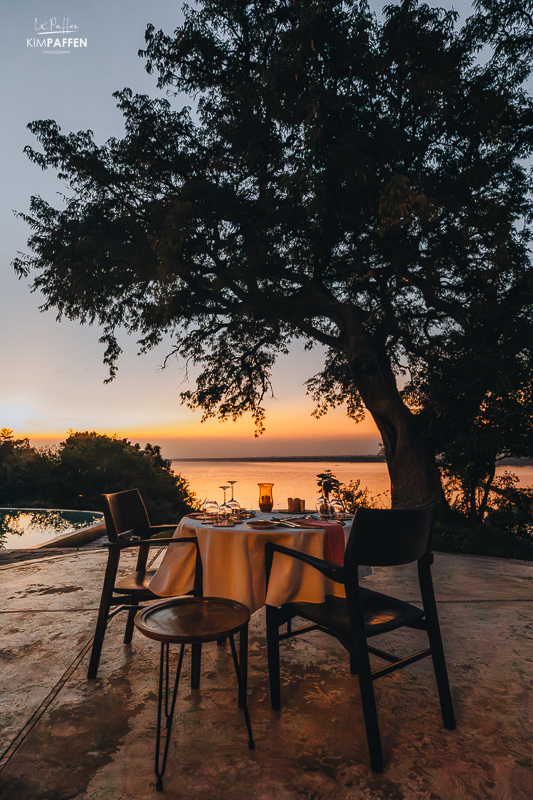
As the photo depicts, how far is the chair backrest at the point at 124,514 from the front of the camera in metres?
2.51

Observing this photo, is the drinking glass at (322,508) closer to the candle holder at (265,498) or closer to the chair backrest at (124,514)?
the candle holder at (265,498)

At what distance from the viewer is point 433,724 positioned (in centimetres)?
194

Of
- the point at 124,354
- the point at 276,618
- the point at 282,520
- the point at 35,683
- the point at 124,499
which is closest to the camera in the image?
the point at 276,618

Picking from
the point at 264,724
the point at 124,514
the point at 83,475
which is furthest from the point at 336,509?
the point at 83,475

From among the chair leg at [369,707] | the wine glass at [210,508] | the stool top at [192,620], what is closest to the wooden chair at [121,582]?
the wine glass at [210,508]

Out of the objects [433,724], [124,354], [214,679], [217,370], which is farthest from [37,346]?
[433,724]

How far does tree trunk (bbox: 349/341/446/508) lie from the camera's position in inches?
312

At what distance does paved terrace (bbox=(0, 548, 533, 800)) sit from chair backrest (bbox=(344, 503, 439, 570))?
2.44ft

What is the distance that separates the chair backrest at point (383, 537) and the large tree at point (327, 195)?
454 cm

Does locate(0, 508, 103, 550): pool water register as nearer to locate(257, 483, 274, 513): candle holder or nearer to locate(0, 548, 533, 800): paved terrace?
locate(0, 548, 533, 800): paved terrace

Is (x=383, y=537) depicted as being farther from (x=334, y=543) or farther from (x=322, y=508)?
(x=322, y=508)

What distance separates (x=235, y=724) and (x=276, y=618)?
463mm

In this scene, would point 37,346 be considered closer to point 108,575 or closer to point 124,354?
point 124,354
